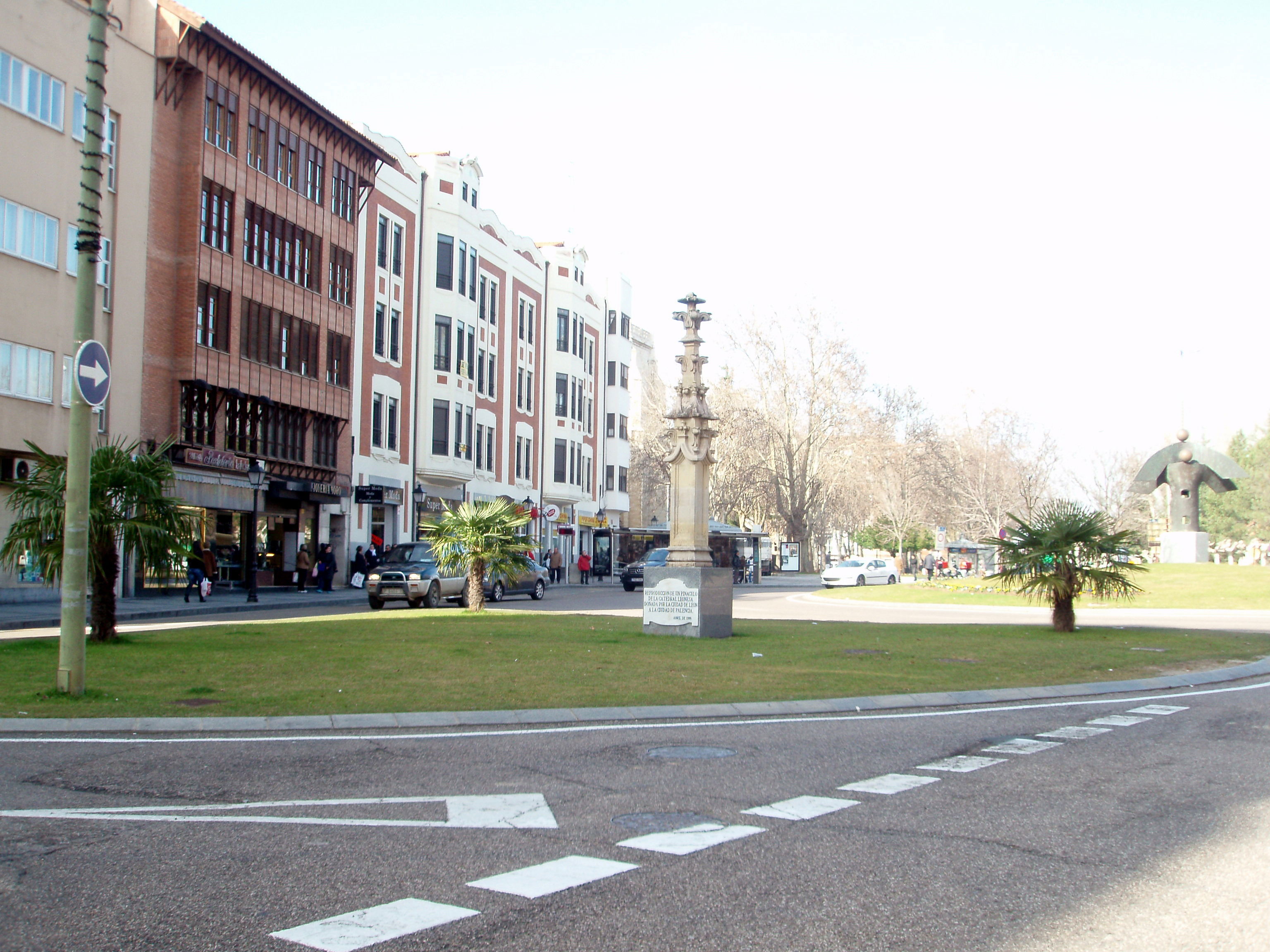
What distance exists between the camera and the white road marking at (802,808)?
22.5 feet

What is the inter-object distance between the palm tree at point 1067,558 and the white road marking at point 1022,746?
11.7 m

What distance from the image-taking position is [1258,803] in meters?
7.26

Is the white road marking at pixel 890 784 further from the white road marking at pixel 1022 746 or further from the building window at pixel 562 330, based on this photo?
the building window at pixel 562 330

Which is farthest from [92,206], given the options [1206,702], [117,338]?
[117,338]

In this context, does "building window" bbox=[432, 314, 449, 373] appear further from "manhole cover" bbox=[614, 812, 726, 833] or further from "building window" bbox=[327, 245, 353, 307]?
"manhole cover" bbox=[614, 812, 726, 833]

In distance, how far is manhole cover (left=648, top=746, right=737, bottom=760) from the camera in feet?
29.2

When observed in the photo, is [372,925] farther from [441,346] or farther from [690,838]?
[441,346]

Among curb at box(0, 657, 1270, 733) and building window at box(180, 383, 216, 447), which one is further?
building window at box(180, 383, 216, 447)

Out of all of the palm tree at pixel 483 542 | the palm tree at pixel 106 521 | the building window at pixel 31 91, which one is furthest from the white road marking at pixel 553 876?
the building window at pixel 31 91

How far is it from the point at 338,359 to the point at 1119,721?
3666 centimetres

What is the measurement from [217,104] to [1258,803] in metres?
36.2

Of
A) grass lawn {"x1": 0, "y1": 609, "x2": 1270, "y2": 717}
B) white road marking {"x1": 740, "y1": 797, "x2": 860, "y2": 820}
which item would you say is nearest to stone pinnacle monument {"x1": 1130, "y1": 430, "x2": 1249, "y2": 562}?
grass lawn {"x1": 0, "y1": 609, "x2": 1270, "y2": 717}

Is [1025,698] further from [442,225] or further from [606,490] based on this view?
[606,490]

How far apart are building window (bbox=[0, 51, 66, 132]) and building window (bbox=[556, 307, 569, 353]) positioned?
1417 inches
